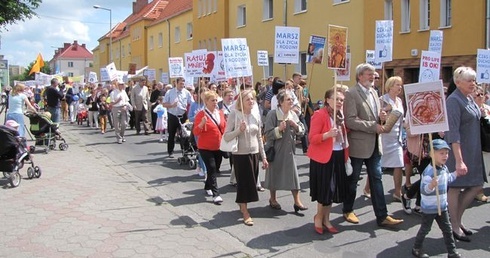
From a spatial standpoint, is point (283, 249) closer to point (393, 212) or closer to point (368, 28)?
point (393, 212)

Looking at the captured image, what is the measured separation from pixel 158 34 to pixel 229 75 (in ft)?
161

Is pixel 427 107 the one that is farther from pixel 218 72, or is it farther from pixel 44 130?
pixel 218 72

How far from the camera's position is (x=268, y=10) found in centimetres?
3266

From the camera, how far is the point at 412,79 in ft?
71.4

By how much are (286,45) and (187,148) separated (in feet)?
12.0

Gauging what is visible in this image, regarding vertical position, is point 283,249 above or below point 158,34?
below

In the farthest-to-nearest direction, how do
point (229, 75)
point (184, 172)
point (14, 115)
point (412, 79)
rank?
point (412, 79)
point (14, 115)
point (184, 172)
point (229, 75)

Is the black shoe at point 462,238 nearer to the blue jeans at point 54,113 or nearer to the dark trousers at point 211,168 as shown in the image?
the dark trousers at point 211,168

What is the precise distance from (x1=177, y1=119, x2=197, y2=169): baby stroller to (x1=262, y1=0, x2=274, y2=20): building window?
21.8 m

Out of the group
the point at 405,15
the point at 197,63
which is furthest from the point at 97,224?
the point at 405,15

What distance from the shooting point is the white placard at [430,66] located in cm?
1054

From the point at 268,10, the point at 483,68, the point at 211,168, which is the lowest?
the point at 211,168

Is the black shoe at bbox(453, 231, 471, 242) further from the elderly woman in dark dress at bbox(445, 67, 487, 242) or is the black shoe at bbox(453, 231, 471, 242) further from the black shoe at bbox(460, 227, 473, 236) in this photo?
the black shoe at bbox(460, 227, 473, 236)

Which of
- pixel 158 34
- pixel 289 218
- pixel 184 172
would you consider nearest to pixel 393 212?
pixel 289 218
